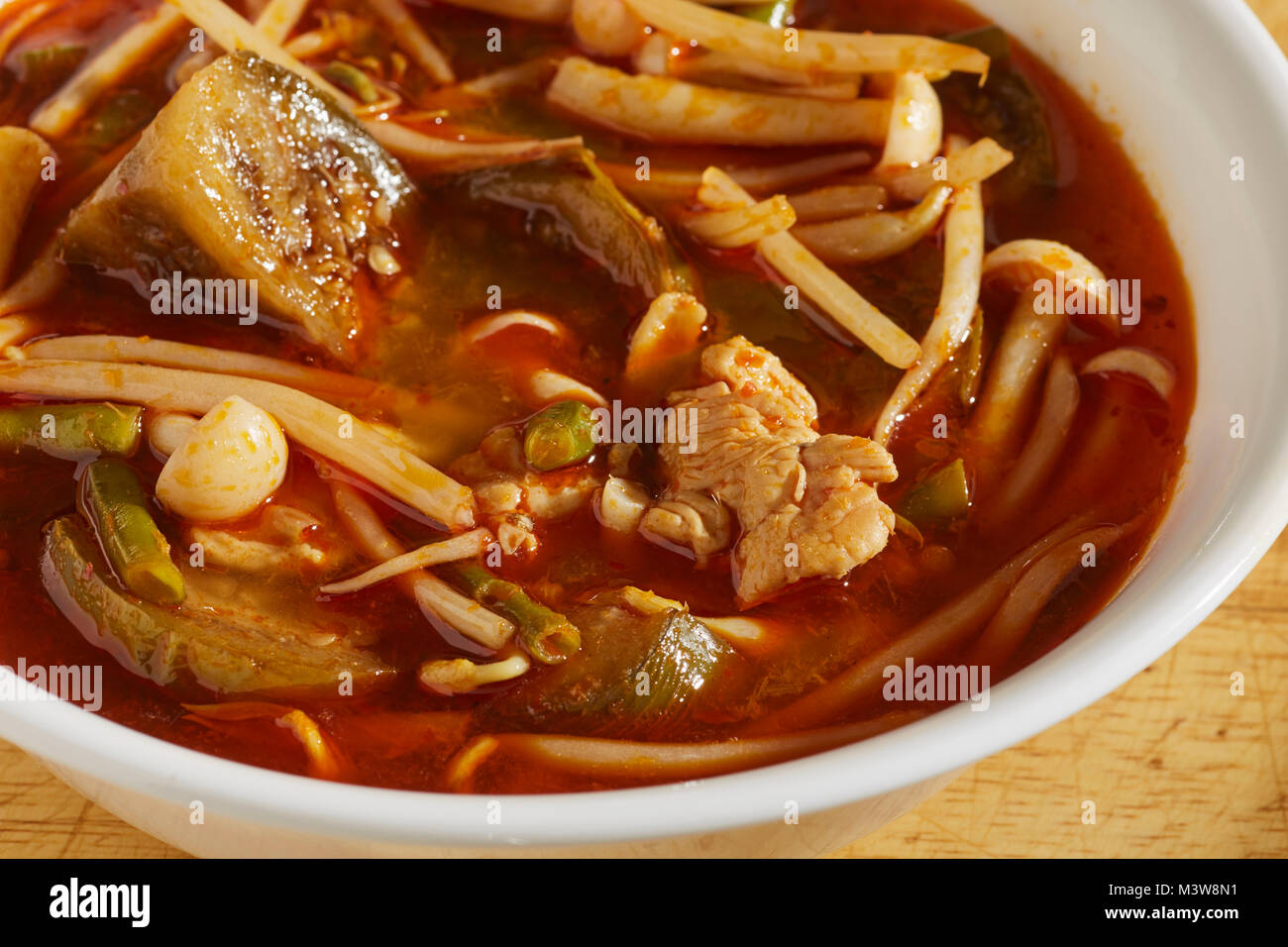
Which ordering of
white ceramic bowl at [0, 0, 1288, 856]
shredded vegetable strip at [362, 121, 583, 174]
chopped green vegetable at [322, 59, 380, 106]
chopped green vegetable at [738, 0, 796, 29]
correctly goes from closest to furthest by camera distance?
white ceramic bowl at [0, 0, 1288, 856], shredded vegetable strip at [362, 121, 583, 174], chopped green vegetable at [322, 59, 380, 106], chopped green vegetable at [738, 0, 796, 29]

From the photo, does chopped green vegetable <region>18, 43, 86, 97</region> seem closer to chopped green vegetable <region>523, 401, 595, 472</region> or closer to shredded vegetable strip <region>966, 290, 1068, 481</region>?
chopped green vegetable <region>523, 401, 595, 472</region>

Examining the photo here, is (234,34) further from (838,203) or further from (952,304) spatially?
(952,304)

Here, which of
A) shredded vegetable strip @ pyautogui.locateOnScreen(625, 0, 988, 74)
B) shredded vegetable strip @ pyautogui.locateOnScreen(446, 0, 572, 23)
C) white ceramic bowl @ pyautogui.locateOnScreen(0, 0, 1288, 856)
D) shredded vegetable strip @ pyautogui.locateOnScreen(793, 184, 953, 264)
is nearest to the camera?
white ceramic bowl @ pyautogui.locateOnScreen(0, 0, 1288, 856)

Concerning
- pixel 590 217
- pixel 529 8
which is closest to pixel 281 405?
pixel 590 217

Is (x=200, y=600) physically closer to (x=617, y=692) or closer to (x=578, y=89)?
(x=617, y=692)

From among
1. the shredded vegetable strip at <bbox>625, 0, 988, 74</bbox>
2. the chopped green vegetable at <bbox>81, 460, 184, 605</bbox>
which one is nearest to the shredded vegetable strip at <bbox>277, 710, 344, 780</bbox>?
the chopped green vegetable at <bbox>81, 460, 184, 605</bbox>
